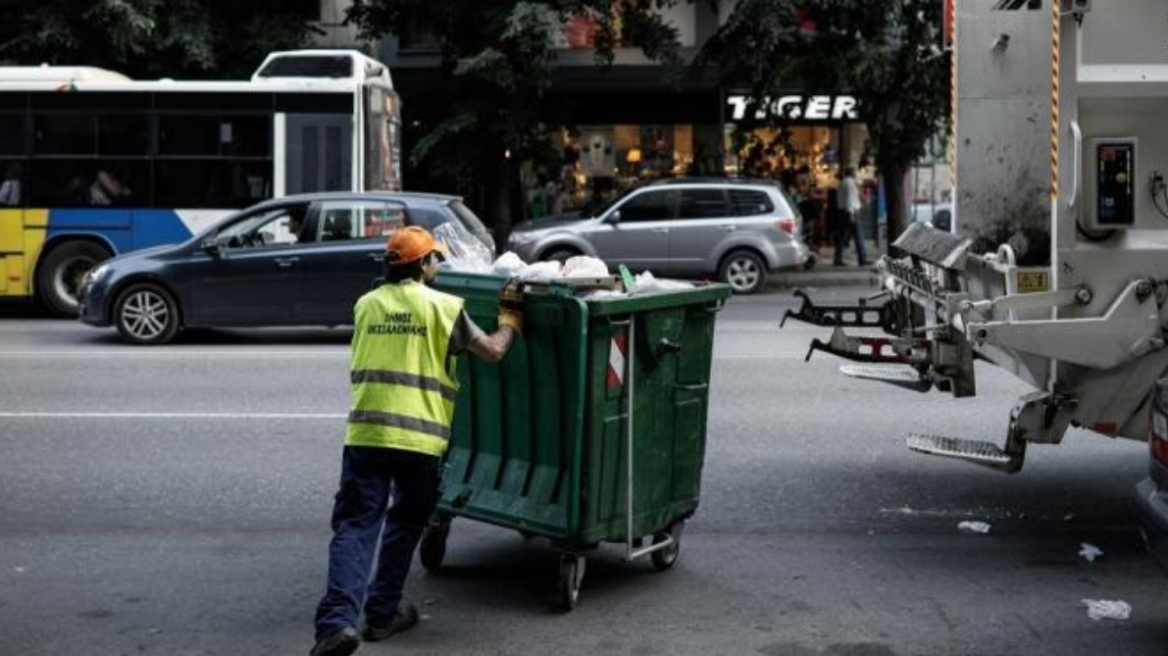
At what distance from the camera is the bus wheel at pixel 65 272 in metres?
19.4

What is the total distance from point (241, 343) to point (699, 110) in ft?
53.1

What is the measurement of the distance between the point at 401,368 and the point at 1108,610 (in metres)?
3.06

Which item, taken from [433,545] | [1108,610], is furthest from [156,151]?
[1108,610]

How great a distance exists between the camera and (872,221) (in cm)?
3328

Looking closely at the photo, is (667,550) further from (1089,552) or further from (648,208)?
(648,208)

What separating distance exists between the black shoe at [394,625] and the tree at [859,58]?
18.2m

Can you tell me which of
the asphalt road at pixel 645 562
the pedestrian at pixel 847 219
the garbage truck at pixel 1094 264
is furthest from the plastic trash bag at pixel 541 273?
the pedestrian at pixel 847 219

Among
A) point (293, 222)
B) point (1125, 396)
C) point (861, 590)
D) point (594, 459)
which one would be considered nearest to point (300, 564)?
point (594, 459)

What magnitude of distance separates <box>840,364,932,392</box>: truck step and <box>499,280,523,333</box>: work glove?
2.77m

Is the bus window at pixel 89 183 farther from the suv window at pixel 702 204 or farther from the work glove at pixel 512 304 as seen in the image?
the work glove at pixel 512 304

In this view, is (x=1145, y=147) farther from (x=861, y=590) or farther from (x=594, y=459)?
(x=594, y=459)

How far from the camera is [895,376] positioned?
29.5ft

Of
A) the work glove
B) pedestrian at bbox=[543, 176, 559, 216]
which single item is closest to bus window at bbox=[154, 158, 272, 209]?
pedestrian at bbox=[543, 176, 559, 216]

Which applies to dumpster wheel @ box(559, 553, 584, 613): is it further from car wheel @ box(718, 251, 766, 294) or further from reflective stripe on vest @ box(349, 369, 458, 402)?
car wheel @ box(718, 251, 766, 294)
